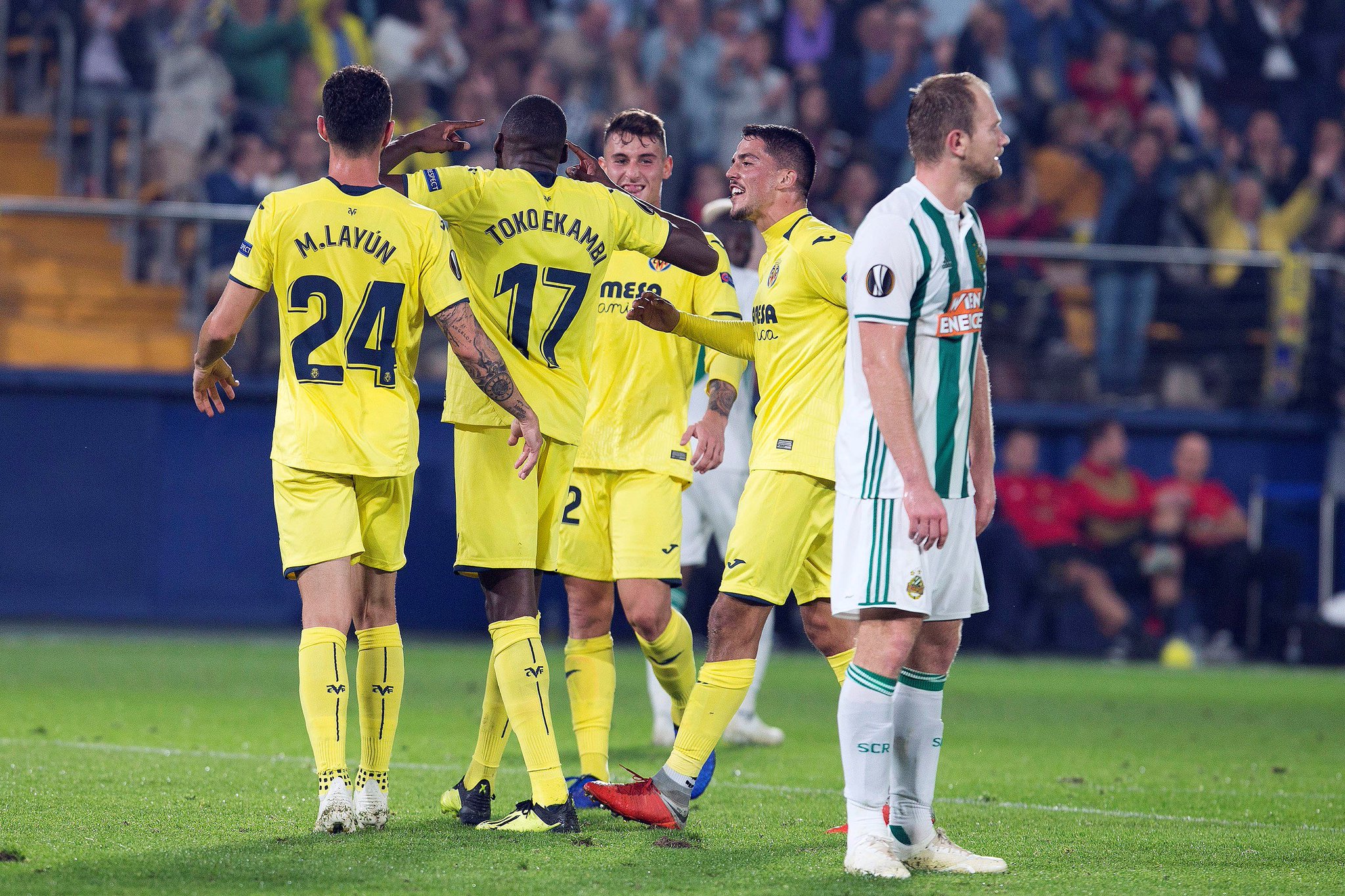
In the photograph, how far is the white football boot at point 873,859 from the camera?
14.4 ft

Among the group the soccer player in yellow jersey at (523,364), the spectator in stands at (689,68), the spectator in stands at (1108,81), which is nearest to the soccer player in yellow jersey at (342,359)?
the soccer player in yellow jersey at (523,364)

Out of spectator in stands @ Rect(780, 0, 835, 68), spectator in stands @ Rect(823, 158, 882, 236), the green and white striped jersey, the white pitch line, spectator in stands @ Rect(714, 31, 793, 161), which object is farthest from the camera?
spectator in stands @ Rect(780, 0, 835, 68)

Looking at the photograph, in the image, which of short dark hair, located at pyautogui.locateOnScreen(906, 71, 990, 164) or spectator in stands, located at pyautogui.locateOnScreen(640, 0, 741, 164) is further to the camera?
spectator in stands, located at pyautogui.locateOnScreen(640, 0, 741, 164)

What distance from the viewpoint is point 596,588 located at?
605cm

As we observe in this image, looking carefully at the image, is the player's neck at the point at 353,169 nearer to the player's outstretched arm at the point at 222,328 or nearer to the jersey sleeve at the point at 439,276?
the jersey sleeve at the point at 439,276

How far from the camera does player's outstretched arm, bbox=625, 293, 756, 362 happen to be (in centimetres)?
557

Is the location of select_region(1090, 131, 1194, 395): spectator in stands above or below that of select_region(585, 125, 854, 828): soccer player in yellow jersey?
above

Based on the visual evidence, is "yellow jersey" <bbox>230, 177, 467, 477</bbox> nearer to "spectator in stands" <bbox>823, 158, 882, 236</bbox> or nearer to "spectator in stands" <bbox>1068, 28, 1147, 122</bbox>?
"spectator in stands" <bbox>823, 158, 882, 236</bbox>

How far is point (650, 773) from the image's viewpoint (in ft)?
22.1

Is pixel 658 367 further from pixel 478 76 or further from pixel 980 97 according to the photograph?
pixel 478 76

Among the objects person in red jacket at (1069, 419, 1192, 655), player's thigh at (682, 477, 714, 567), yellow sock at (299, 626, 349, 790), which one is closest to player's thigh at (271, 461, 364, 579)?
yellow sock at (299, 626, 349, 790)

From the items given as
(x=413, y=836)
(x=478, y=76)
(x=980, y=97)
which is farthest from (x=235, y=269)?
(x=478, y=76)

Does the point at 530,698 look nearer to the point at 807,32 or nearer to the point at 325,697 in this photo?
the point at 325,697

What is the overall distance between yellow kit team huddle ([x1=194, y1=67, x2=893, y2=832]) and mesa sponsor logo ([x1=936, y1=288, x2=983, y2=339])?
0.82m
